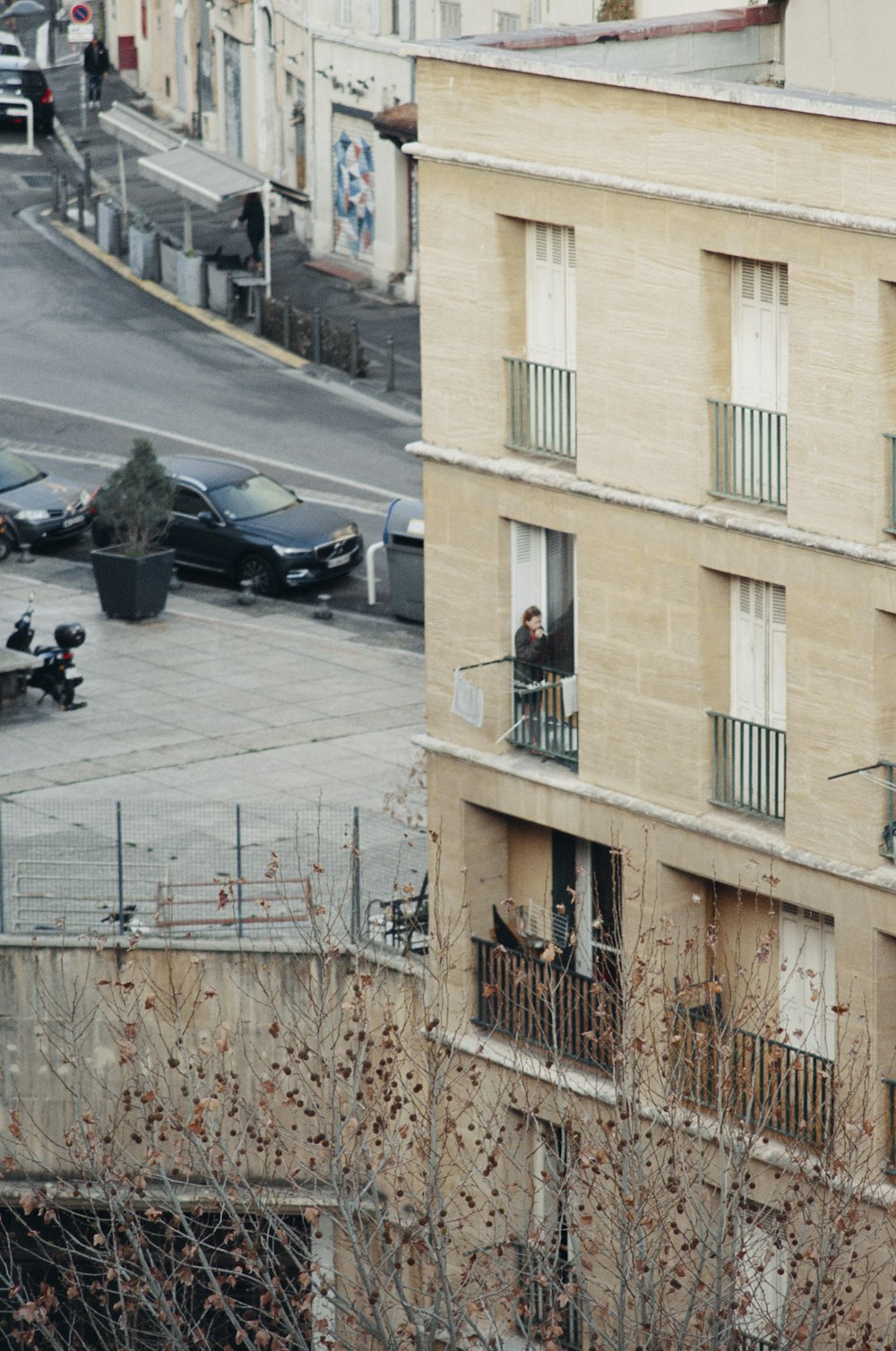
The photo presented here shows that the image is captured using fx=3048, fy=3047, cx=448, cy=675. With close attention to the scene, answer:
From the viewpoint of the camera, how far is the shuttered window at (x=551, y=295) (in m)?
Answer: 29.7

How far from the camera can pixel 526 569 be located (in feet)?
102

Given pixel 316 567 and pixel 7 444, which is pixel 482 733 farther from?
pixel 7 444

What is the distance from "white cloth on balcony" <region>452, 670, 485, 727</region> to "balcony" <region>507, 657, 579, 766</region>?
1.18 ft

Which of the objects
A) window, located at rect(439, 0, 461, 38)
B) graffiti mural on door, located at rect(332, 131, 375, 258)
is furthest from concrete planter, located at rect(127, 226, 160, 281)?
window, located at rect(439, 0, 461, 38)

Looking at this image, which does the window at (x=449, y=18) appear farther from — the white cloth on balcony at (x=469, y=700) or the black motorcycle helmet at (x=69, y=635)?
the white cloth on balcony at (x=469, y=700)

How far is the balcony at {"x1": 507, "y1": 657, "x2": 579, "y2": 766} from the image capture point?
30766 mm

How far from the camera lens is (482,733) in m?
31.6

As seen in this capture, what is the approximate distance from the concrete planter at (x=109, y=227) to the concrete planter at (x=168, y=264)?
2.78 meters

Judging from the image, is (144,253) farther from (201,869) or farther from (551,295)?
(551,295)

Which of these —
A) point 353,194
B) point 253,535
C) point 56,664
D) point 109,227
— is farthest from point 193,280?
point 56,664

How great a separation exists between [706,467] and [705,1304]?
786cm

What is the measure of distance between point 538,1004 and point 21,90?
6002cm

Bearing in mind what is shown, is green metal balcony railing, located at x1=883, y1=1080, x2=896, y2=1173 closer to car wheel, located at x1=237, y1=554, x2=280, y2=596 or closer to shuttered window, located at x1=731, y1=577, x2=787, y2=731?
shuttered window, located at x1=731, y1=577, x2=787, y2=731

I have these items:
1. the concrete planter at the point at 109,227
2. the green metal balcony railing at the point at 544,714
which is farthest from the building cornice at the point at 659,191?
the concrete planter at the point at 109,227
